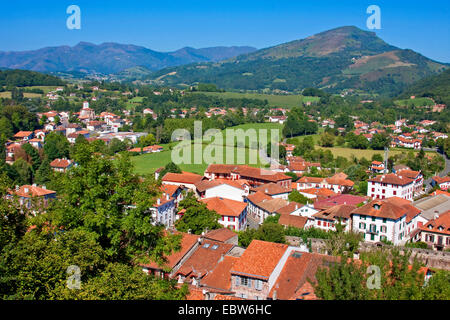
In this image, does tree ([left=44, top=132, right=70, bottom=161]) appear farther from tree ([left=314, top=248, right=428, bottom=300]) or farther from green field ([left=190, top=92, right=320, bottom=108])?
green field ([left=190, top=92, right=320, bottom=108])

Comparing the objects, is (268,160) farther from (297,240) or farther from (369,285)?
(369,285)

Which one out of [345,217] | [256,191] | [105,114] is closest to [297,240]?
[345,217]

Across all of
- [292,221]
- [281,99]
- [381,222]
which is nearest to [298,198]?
[292,221]

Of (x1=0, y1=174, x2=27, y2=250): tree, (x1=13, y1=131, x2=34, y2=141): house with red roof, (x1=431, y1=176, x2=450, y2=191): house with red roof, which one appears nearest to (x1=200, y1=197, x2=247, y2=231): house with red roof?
(x1=0, y1=174, x2=27, y2=250): tree

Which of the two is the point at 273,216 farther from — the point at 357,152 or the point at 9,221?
the point at 357,152

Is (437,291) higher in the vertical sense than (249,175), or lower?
higher
